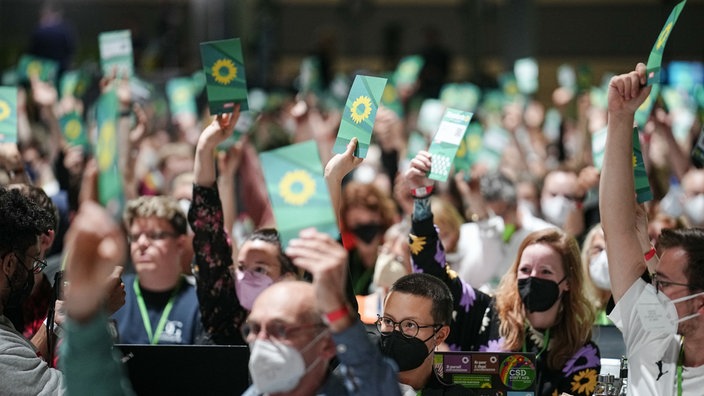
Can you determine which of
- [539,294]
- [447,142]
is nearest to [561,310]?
[539,294]

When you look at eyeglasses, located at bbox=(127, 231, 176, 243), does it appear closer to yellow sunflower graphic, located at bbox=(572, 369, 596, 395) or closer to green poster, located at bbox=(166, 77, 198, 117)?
yellow sunflower graphic, located at bbox=(572, 369, 596, 395)

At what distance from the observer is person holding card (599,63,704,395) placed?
142 inches

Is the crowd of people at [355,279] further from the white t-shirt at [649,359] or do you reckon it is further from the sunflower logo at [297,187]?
the sunflower logo at [297,187]

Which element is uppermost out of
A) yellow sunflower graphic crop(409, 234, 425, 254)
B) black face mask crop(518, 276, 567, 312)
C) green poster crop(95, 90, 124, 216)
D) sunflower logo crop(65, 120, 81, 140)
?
green poster crop(95, 90, 124, 216)

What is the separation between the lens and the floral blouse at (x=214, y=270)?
182 inches

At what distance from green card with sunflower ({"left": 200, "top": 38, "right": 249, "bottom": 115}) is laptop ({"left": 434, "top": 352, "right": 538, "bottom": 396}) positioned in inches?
59.1

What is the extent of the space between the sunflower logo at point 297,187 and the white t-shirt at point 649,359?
3.84 ft

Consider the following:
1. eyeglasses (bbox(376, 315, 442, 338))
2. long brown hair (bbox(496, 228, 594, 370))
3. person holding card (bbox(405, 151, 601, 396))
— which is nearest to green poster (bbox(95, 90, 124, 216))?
→ eyeglasses (bbox(376, 315, 442, 338))

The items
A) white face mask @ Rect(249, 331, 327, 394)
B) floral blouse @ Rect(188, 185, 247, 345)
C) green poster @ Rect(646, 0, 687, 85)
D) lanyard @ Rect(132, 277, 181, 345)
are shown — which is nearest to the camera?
white face mask @ Rect(249, 331, 327, 394)

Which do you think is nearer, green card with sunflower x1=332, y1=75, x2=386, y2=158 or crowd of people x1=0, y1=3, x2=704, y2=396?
crowd of people x1=0, y1=3, x2=704, y2=396

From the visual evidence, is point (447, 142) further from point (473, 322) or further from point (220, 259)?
point (220, 259)

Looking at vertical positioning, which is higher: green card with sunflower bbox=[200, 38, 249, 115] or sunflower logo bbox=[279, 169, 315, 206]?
green card with sunflower bbox=[200, 38, 249, 115]

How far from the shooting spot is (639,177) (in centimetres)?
441

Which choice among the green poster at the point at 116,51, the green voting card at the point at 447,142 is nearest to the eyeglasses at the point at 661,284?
the green voting card at the point at 447,142
